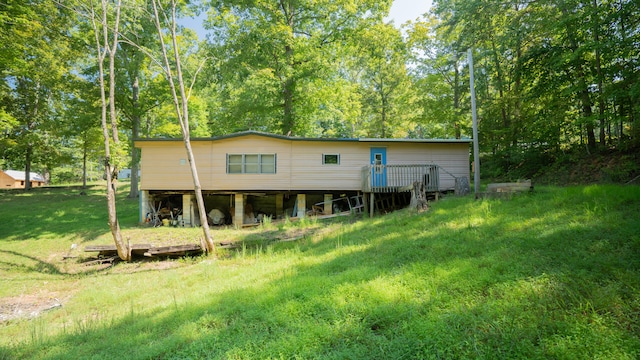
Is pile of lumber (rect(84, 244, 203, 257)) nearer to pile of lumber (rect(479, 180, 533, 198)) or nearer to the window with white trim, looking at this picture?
the window with white trim

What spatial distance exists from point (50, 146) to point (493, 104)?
2965cm

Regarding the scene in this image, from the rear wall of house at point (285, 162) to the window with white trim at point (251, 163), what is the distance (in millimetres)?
202

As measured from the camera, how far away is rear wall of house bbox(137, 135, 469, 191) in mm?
14031

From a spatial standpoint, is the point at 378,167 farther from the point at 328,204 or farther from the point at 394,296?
the point at 394,296

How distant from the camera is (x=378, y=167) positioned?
1352 centimetres

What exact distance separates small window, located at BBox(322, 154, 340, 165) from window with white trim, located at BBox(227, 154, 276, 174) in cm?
242

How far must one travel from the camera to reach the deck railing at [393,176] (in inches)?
503

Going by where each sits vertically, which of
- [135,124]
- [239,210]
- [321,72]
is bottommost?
[239,210]

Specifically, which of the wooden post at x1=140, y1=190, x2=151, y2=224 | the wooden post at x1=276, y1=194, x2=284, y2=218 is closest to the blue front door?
the wooden post at x1=276, y1=194, x2=284, y2=218

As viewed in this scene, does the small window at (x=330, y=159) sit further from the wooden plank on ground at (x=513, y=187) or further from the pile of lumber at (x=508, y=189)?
the wooden plank on ground at (x=513, y=187)

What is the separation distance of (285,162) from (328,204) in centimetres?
301

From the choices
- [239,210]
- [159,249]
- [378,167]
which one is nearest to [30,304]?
[159,249]

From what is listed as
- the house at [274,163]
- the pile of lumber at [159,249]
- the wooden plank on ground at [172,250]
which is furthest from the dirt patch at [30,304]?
the house at [274,163]

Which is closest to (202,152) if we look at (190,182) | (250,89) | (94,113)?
(190,182)
